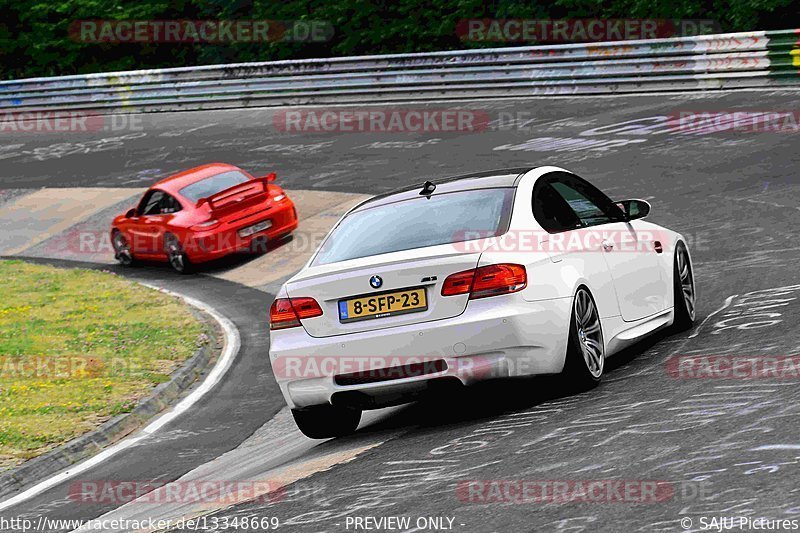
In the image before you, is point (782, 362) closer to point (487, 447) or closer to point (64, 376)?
point (487, 447)

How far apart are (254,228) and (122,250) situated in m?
3.02

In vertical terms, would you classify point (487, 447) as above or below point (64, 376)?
above

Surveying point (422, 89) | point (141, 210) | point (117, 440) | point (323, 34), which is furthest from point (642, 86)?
point (117, 440)

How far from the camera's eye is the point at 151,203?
69.7ft

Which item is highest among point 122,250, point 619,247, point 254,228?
point 619,247

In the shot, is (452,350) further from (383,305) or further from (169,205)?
(169,205)

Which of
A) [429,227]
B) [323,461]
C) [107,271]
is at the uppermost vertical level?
[429,227]

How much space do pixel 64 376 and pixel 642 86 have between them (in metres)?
17.1

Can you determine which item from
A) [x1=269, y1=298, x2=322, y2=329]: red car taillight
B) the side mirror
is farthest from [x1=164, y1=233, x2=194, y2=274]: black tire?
[x1=269, y1=298, x2=322, y2=329]: red car taillight

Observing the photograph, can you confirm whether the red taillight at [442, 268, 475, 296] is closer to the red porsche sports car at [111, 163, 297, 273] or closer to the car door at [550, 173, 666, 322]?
the car door at [550, 173, 666, 322]

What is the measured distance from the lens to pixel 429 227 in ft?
27.8
